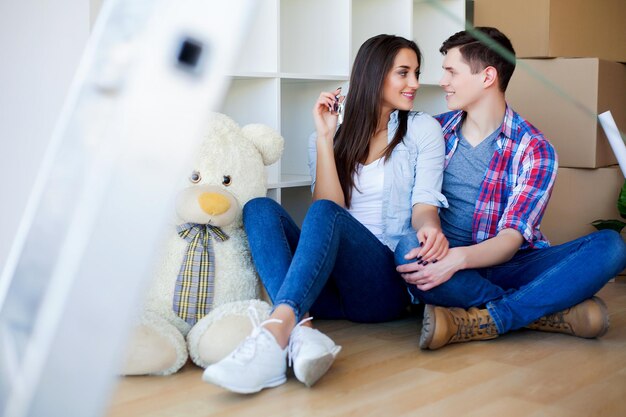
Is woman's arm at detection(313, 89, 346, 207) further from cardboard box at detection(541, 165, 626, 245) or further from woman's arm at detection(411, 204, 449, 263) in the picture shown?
cardboard box at detection(541, 165, 626, 245)

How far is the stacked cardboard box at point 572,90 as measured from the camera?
2.13 metres

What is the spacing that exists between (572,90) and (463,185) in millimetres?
595

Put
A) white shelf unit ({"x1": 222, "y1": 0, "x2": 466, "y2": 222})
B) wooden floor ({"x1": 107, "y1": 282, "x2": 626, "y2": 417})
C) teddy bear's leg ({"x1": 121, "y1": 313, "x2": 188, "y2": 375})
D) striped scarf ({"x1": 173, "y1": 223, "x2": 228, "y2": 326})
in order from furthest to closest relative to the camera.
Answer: white shelf unit ({"x1": 222, "y1": 0, "x2": 466, "y2": 222}) → striped scarf ({"x1": 173, "y1": 223, "x2": 228, "y2": 326}) → teddy bear's leg ({"x1": 121, "y1": 313, "x2": 188, "y2": 375}) → wooden floor ({"x1": 107, "y1": 282, "x2": 626, "y2": 417})

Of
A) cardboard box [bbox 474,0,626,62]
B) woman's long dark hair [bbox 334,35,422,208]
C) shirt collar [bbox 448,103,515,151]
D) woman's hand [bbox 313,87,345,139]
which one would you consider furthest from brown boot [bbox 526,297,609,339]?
cardboard box [bbox 474,0,626,62]

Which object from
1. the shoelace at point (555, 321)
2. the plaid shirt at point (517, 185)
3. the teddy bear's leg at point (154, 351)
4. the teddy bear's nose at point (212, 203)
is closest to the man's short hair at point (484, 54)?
the plaid shirt at point (517, 185)

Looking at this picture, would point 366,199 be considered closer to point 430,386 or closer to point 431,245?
point 431,245

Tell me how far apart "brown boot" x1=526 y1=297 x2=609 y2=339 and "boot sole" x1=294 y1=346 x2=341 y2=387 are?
0.60 meters

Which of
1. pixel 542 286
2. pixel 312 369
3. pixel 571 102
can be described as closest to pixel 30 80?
pixel 312 369

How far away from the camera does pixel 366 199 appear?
→ 1.72 metres

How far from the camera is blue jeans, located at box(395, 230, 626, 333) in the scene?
5.13 ft

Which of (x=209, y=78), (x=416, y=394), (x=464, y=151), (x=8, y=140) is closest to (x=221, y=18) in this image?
(x=209, y=78)

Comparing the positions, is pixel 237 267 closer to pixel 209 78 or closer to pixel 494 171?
pixel 494 171

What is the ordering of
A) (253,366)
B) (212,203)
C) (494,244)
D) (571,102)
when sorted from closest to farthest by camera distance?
(253,366) → (212,203) → (494,244) → (571,102)

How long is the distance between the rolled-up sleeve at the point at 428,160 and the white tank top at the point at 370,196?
0.25 ft
